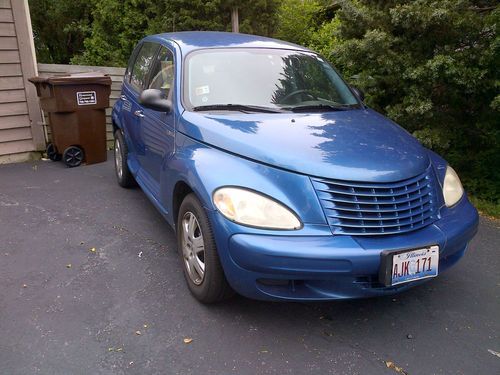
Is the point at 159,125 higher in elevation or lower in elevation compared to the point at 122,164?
higher

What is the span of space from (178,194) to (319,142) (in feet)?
3.57

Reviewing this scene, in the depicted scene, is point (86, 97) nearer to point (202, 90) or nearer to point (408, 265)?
point (202, 90)

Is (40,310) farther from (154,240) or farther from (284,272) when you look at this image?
(284,272)

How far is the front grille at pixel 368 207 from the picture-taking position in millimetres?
2523

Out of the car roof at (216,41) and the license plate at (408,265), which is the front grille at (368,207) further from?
the car roof at (216,41)

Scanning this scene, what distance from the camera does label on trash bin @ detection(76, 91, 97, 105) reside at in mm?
6195

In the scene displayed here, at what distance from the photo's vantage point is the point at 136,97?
4.59 m

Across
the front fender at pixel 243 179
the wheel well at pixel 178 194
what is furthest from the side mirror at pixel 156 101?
the wheel well at pixel 178 194

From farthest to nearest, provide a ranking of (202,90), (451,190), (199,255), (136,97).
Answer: (136,97), (202,90), (451,190), (199,255)

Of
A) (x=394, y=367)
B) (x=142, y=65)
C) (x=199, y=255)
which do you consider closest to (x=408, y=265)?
(x=394, y=367)

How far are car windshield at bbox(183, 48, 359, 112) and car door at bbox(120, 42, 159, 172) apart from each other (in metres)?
0.96

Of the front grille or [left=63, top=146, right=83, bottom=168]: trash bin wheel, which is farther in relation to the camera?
[left=63, top=146, right=83, bottom=168]: trash bin wheel

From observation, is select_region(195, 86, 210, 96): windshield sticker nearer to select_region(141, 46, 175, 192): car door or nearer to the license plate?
select_region(141, 46, 175, 192): car door

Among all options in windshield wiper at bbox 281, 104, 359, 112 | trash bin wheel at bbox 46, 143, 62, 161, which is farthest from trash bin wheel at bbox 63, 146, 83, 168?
windshield wiper at bbox 281, 104, 359, 112
